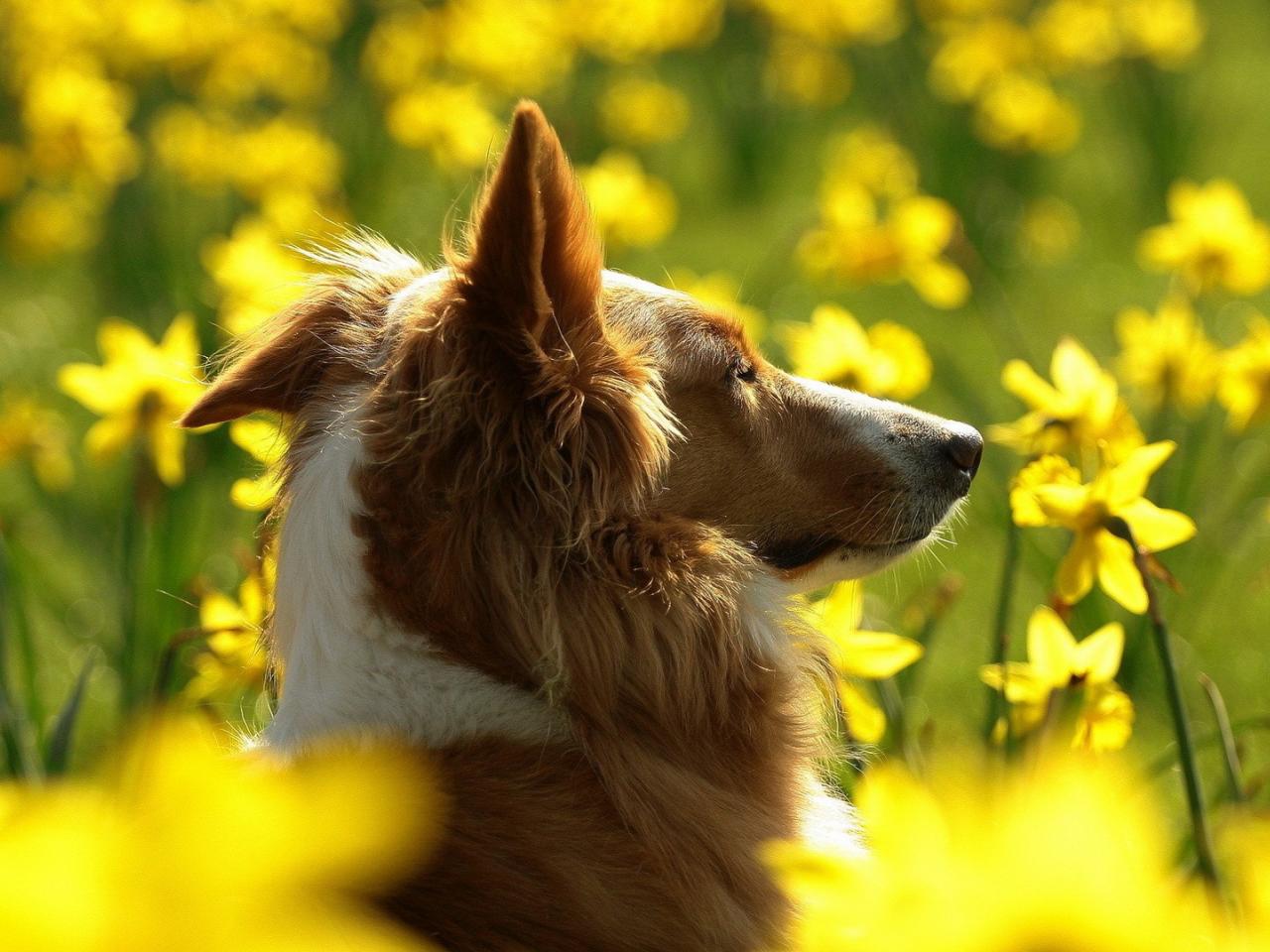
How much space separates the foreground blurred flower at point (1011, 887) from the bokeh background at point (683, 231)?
1793mm

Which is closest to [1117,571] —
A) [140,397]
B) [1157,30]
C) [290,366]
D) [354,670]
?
[354,670]

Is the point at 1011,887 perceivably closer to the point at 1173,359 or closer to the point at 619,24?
the point at 1173,359

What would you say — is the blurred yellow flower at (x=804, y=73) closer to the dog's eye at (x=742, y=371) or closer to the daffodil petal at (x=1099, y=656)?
the dog's eye at (x=742, y=371)

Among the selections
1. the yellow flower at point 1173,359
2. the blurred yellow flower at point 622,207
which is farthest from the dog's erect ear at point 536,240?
the blurred yellow flower at point 622,207

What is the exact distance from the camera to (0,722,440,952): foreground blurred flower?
492mm

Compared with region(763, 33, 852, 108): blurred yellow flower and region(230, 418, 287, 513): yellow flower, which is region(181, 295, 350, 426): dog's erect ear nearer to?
region(230, 418, 287, 513): yellow flower

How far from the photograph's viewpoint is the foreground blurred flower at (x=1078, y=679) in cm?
205

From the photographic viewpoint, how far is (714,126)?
26.2 ft

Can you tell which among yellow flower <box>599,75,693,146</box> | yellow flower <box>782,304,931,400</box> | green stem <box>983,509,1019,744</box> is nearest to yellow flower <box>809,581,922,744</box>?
green stem <box>983,509,1019,744</box>

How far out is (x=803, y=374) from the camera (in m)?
2.73

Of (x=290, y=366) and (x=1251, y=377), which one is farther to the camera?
(x=1251, y=377)

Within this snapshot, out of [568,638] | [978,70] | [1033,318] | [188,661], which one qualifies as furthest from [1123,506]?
[978,70]

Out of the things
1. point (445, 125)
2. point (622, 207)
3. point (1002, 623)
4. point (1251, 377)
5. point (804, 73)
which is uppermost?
point (804, 73)

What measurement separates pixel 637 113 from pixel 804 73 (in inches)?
47.0
